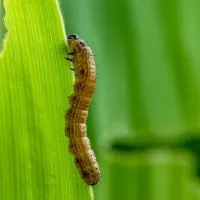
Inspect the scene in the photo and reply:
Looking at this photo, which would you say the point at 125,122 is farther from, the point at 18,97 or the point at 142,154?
the point at 18,97

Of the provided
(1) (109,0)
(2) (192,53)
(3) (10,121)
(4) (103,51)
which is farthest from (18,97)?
(2) (192,53)

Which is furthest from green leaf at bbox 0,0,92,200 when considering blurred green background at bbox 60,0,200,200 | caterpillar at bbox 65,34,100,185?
blurred green background at bbox 60,0,200,200

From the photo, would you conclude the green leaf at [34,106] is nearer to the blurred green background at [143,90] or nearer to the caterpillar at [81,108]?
the caterpillar at [81,108]

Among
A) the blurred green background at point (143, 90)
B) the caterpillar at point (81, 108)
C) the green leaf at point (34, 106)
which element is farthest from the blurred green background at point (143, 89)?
the green leaf at point (34, 106)

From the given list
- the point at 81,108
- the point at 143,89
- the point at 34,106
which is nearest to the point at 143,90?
the point at 143,89

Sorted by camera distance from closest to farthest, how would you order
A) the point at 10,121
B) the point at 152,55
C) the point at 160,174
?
1. the point at 10,121
2. the point at 160,174
3. the point at 152,55

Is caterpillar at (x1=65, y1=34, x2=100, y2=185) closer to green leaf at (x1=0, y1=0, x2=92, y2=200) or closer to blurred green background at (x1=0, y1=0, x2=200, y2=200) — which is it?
green leaf at (x1=0, y1=0, x2=92, y2=200)

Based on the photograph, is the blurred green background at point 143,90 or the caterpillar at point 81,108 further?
the blurred green background at point 143,90
